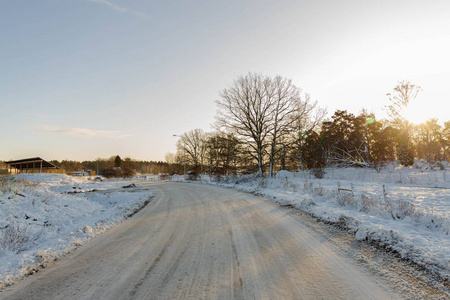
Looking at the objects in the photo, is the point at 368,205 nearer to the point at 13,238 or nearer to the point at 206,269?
the point at 206,269

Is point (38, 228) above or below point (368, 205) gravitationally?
below

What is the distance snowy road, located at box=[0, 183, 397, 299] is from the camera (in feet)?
10.9

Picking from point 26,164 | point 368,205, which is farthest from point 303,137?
point 26,164

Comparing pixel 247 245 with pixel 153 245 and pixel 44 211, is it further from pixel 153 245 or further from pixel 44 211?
pixel 44 211

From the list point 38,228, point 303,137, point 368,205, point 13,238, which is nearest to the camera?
point 13,238

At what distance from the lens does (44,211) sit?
8.98m

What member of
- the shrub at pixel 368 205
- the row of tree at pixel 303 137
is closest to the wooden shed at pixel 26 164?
the row of tree at pixel 303 137

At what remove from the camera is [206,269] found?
13.4 ft

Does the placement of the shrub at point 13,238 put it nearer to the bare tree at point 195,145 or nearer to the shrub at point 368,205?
the shrub at point 368,205

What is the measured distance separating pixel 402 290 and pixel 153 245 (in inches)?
196

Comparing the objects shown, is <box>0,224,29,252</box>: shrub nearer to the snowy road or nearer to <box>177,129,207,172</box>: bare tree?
the snowy road

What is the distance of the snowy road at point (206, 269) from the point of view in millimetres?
3316

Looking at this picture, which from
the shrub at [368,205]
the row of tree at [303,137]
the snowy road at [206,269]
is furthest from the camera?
the row of tree at [303,137]

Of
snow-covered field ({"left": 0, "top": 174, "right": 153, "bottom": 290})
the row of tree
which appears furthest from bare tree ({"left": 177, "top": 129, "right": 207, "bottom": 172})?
snow-covered field ({"left": 0, "top": 174, "right": 153, "bottom": 290})
